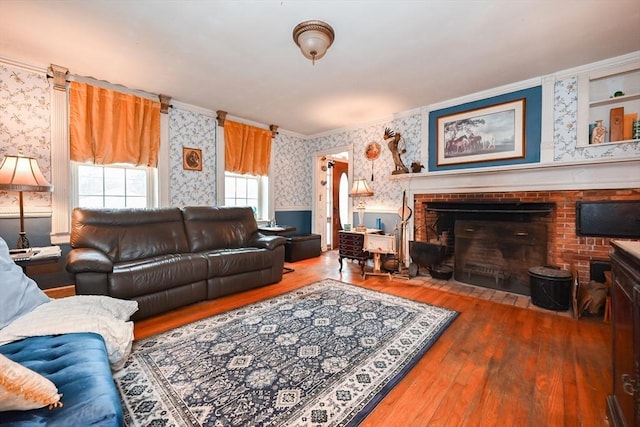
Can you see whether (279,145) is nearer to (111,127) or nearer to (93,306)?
(111,127)

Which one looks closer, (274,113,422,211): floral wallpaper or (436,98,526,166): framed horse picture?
(436,98,526,166): framed horse picture

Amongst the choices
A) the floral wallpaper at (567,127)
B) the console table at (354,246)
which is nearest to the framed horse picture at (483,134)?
the floral wallpaper at (567,127)

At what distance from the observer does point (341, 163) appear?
6.42 meters

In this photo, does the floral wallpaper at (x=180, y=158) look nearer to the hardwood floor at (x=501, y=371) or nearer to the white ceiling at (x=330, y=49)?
the white ceiling at (x=330, y=49)

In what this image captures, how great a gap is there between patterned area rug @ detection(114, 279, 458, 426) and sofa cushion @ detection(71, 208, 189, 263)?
3.94 feet

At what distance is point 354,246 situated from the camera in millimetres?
4121

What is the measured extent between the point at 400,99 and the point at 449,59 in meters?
1.07

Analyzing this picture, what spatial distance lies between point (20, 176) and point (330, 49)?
3.05 m

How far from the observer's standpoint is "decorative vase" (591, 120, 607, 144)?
9.25 feet

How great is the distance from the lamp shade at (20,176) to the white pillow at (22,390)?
2406 millimetres

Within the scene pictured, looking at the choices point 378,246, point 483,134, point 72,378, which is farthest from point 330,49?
point 72,378

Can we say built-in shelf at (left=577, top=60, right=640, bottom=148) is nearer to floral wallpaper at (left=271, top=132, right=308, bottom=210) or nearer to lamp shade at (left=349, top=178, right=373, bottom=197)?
lamp shade at (left=349, top=178, right=373, bottom=197)

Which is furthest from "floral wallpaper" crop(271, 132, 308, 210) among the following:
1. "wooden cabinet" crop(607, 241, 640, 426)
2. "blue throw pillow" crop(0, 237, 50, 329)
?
"wooden cabinet" crop(607, 241, 640, 426)

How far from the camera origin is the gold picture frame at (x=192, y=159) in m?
4.05
